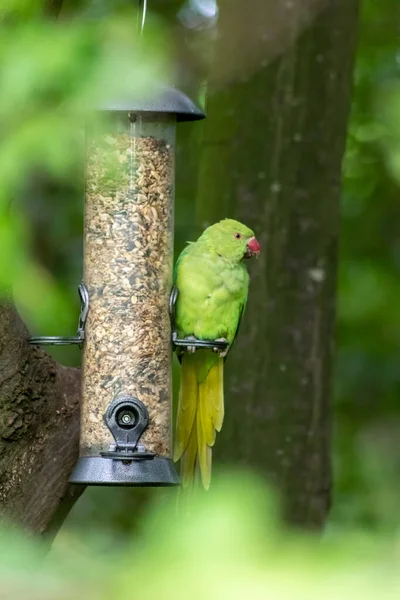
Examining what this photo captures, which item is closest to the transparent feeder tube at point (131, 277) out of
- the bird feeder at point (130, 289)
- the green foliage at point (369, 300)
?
the bird feeder at point (130, 289)

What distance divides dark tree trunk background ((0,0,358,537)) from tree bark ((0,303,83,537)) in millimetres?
1394

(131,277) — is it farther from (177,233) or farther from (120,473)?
(177,233)

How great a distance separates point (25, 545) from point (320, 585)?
29 centimetres

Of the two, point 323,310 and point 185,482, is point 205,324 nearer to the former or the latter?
point 185,482

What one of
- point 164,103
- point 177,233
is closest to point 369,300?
point 177,233

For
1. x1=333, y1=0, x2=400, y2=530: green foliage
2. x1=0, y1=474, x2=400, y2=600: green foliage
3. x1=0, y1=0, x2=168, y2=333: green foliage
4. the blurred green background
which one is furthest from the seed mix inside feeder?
x1=333, y1=0, x2=400, y2=530: green foliage

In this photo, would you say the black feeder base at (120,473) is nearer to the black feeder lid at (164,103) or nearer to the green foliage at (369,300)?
the black feeder lid at (164,103)

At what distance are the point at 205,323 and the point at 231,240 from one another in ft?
1.41

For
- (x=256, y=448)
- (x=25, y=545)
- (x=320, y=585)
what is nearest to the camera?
(x=320, y=585)

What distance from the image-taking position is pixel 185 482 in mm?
4176

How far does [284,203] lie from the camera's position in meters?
5.14

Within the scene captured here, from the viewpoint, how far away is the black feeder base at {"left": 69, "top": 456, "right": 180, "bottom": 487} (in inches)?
140

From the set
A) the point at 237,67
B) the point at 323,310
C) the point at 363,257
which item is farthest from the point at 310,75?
the point at 363,257

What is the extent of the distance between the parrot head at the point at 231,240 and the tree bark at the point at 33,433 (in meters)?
0.93
